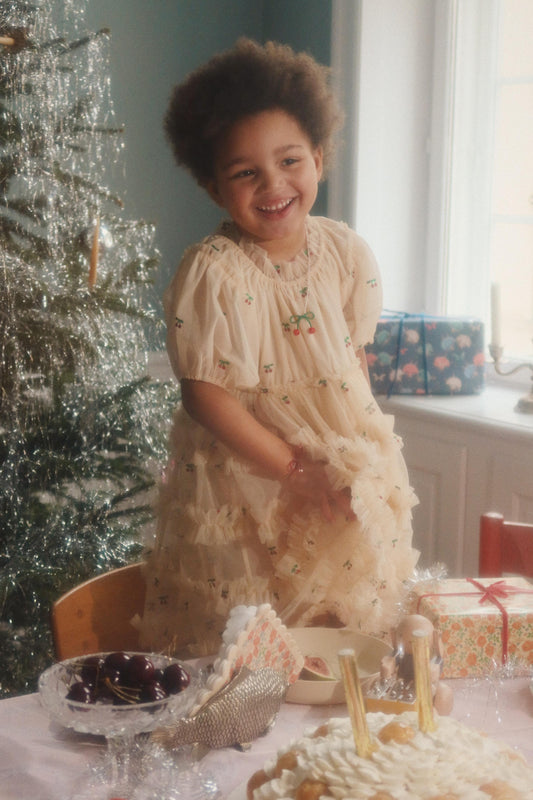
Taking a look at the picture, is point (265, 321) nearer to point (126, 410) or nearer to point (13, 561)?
point (126, 410)

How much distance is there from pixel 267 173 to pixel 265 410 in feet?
1.09

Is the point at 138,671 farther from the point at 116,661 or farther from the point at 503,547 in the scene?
the point at 503,547

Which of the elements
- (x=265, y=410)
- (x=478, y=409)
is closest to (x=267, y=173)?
(x=265, y=410)

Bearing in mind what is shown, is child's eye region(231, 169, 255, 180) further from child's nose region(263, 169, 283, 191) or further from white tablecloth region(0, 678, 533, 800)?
white tablecloth region(0, 678, 533, 800)

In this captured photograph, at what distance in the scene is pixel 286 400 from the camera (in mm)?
1295

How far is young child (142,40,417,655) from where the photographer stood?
1243 mm

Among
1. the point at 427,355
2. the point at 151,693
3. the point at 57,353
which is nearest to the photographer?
the point at 151,693

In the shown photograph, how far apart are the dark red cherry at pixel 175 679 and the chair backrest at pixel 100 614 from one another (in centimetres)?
47

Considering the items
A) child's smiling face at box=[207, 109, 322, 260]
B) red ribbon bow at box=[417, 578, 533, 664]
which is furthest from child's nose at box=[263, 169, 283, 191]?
red ribbon bow at box=[417, 578, 533, 664]

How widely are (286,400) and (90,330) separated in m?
0.66

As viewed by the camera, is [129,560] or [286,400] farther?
[129,560]

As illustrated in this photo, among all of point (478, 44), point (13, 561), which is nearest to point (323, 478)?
point (13, 561)

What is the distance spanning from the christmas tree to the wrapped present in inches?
24.3

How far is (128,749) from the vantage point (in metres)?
0.84
